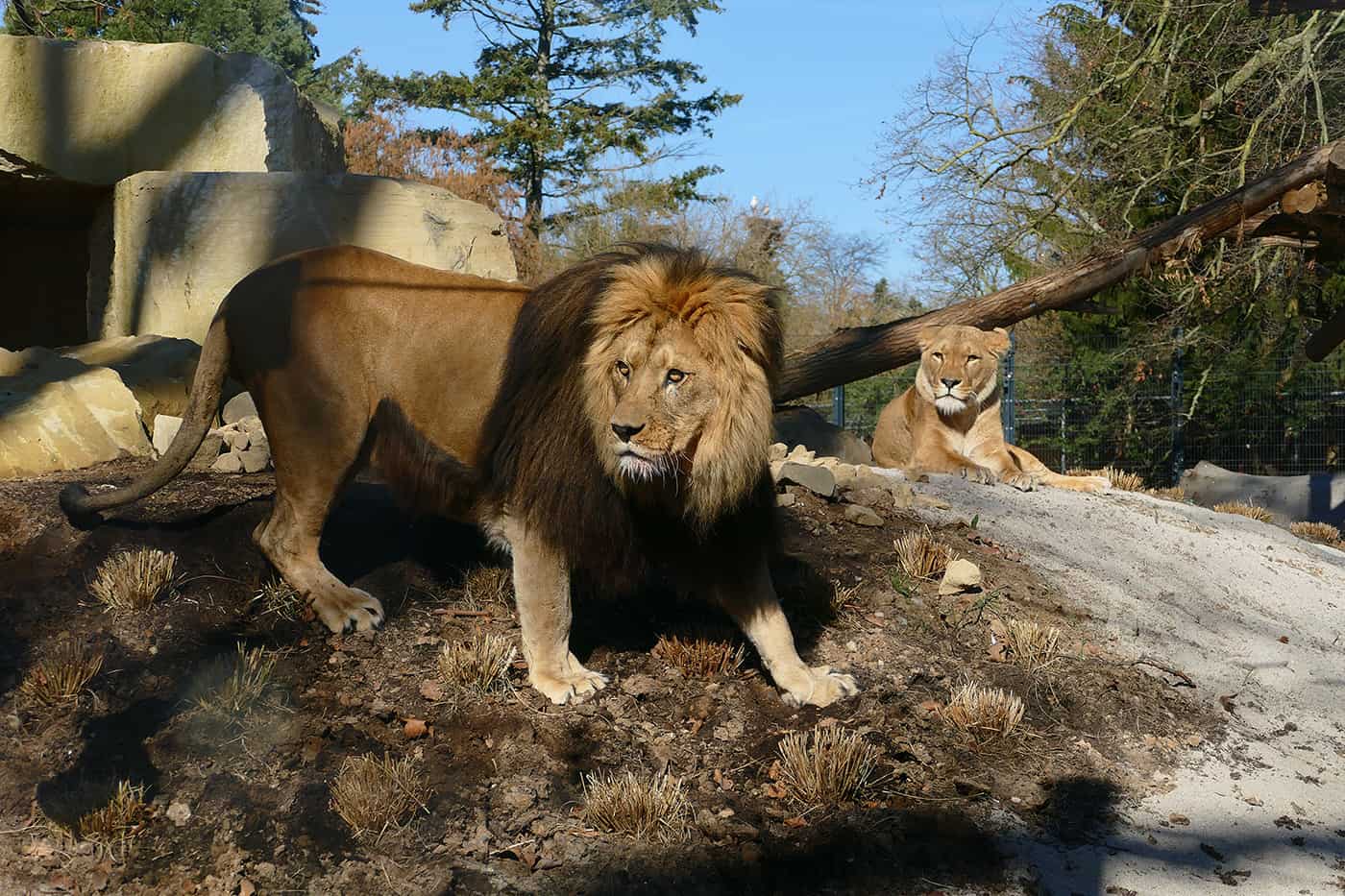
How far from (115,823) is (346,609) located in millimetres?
1469

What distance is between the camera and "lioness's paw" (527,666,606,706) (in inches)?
186

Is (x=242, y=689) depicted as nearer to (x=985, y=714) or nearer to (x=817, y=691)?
(x=817, y=691)

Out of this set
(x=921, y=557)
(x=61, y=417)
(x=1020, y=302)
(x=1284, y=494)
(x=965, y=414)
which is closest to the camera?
(x=921, y=557)

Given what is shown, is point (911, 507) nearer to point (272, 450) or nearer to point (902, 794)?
point (902, 794)

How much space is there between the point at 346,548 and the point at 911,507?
348 centimetres

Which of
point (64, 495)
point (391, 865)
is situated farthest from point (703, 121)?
point (391, 865)

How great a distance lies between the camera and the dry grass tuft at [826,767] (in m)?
4.16

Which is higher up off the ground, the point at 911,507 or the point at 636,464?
the point at 636,464

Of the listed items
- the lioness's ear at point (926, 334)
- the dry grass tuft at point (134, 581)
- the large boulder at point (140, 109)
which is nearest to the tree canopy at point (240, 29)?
the large boulder at point (140, 109)

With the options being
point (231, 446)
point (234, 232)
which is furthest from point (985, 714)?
point (234, 232)

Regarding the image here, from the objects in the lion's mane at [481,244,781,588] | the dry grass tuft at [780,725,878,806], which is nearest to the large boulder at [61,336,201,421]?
the lion's mane at [481,244,781,588]

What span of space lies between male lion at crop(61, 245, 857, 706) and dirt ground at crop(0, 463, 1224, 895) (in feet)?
0.97

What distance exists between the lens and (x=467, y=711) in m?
4.70

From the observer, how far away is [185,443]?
552 cm
